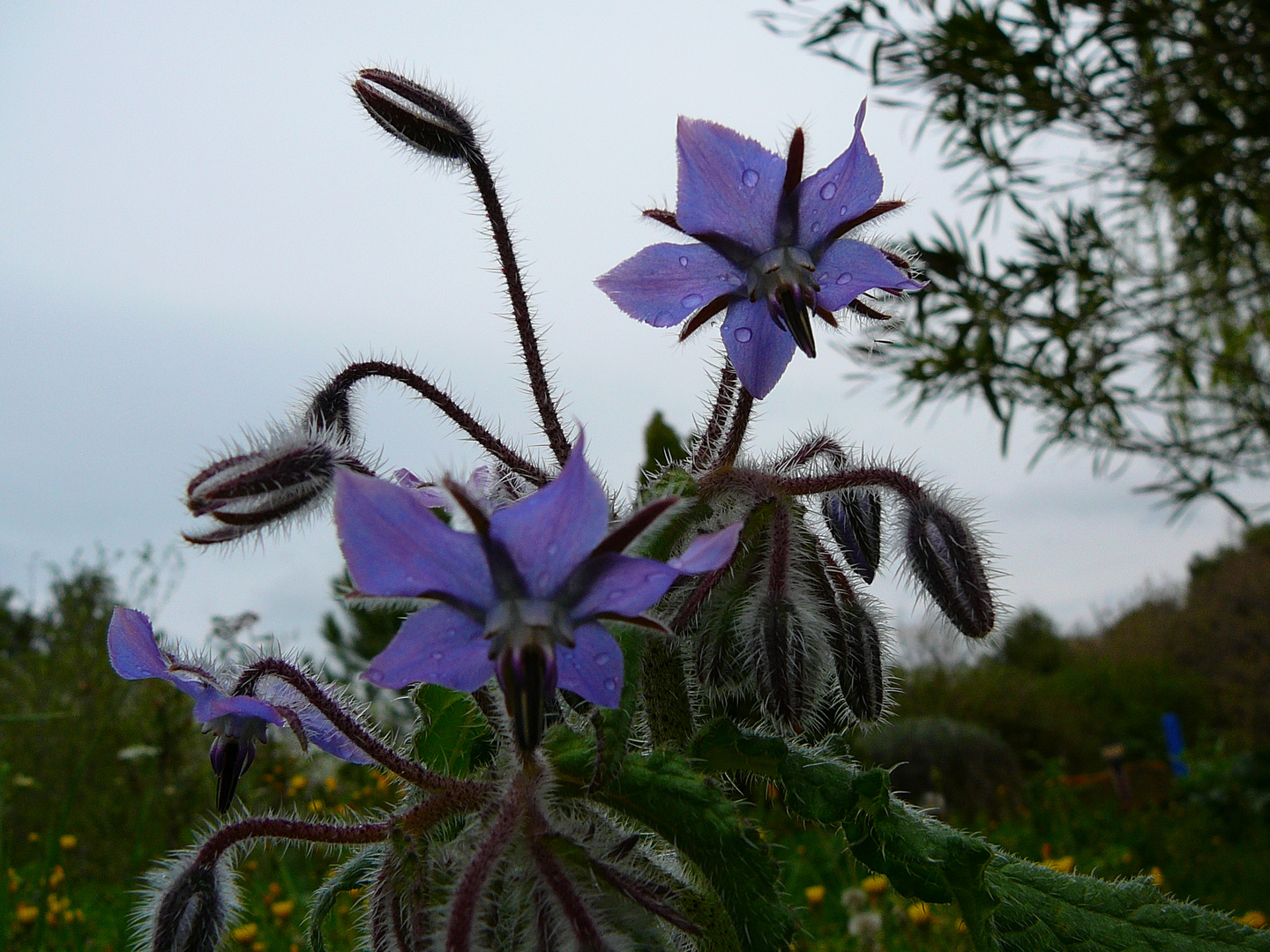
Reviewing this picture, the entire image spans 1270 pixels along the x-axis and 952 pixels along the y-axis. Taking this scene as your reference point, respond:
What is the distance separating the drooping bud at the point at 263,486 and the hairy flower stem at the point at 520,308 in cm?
25

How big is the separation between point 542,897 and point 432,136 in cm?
94

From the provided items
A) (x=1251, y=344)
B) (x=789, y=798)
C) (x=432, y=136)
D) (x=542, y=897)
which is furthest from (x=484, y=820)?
(x=1251, y=344)

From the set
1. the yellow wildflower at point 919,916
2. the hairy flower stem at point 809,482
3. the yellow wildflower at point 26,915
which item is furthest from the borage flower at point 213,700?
the yellow wildflower at point 26,915

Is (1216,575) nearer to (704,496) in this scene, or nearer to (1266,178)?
(1266,178)

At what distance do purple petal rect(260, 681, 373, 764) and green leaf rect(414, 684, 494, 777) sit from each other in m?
0.10

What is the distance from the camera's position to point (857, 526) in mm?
1155

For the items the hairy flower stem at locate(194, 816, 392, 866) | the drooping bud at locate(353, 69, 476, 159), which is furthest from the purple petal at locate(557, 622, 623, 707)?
the drooping bud at locate(353, 69, 476, 159)

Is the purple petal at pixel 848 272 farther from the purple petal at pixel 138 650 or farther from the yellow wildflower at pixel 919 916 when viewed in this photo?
the yellow wildflower at pixel 919 916

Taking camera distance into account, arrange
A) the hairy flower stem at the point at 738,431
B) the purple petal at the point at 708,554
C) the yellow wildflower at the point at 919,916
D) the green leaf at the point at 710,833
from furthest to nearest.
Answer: the yellow wildflower at the point at 919,916
the hairy flower stem at the point at 738,431
the green leaf at the point at 710,833
the purple petal at the point at 708,554

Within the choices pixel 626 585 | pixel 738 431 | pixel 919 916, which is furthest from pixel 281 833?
pixel 919 916

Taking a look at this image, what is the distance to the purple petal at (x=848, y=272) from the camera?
102 centimetres

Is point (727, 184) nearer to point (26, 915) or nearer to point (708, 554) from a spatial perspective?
point (708, 554)

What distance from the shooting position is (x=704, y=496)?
999 mm

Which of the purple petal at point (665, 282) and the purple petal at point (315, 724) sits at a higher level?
the purple petal at point (665, 282)
